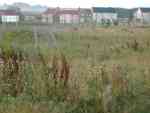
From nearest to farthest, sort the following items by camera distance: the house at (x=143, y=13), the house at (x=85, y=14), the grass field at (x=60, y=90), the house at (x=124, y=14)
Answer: the grass field at (x=60, y=90), the house at (x=85, y=14), the house at (x=124, y=14), the house at (x=143, y=13)

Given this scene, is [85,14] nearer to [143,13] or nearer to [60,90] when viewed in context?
[143,13]

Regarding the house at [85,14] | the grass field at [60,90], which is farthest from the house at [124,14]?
the grass field at [60,90]

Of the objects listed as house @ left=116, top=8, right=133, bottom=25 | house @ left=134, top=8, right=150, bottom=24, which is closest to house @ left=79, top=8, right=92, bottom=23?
house @ left=116, top=8, right=133, bottom=25

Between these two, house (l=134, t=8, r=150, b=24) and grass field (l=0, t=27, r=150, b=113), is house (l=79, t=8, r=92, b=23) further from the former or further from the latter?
grass field (l=0, t=27, r=150, b=113)

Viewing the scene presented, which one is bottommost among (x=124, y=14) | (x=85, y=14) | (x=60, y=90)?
(x=124, y=14)

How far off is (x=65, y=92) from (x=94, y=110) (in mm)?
715

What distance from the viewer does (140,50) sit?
18.6m

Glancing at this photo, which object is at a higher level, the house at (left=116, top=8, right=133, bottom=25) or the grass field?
the grass field

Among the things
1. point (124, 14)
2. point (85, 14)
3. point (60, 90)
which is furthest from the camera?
point (124, 14)

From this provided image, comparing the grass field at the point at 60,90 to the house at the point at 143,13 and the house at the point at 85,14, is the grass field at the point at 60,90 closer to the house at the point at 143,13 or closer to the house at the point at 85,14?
the house at the point at 85,14

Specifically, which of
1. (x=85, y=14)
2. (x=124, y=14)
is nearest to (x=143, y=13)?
(x=124, y=14)

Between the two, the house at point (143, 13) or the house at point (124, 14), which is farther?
the house at point (143, 13)

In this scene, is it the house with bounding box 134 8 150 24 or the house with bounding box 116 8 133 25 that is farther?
the house with bounding box 134 8 150 24

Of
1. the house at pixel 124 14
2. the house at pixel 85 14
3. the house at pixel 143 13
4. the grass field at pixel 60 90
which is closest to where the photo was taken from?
the grass field at pixel 60 90
